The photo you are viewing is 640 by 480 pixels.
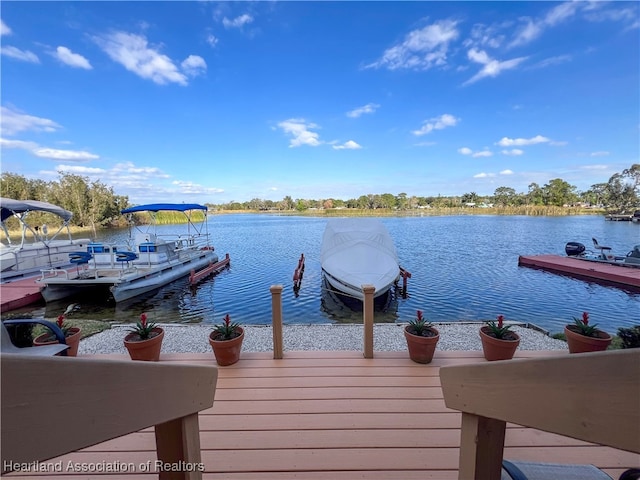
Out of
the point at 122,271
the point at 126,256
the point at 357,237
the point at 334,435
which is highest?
the point at 357,237

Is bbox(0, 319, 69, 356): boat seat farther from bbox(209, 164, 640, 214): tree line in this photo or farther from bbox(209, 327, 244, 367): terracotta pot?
bbox(209, 164, 640, 214): tree line

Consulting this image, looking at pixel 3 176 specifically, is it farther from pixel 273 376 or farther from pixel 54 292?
pixel 273 376

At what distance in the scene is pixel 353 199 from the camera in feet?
295

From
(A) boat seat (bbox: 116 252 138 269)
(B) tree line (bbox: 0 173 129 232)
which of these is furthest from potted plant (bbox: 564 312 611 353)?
(B) tree line (bbox: 0 173 129 232)

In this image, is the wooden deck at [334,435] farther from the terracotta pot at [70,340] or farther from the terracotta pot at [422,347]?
the terracotta pot at [70,340]

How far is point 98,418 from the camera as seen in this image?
2.29 ft

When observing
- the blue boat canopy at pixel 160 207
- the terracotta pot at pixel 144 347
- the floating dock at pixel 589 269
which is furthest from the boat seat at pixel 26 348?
the floating dock at pixel 589 269

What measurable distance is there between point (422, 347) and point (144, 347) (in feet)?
11.8

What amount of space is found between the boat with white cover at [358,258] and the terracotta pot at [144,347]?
219 inches

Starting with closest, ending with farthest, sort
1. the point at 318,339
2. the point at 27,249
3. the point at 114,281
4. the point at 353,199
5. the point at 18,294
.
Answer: the point at 318,339
the point at 18,294
the point at 114,281
the point at 27,249
the point at 353,199

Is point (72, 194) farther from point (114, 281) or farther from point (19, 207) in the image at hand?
point (114, 281)

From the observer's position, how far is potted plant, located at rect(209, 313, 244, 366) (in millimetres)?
3586

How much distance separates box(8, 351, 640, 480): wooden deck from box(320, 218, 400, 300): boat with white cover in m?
5.20

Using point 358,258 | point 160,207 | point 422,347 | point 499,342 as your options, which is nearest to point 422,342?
point 422,347
